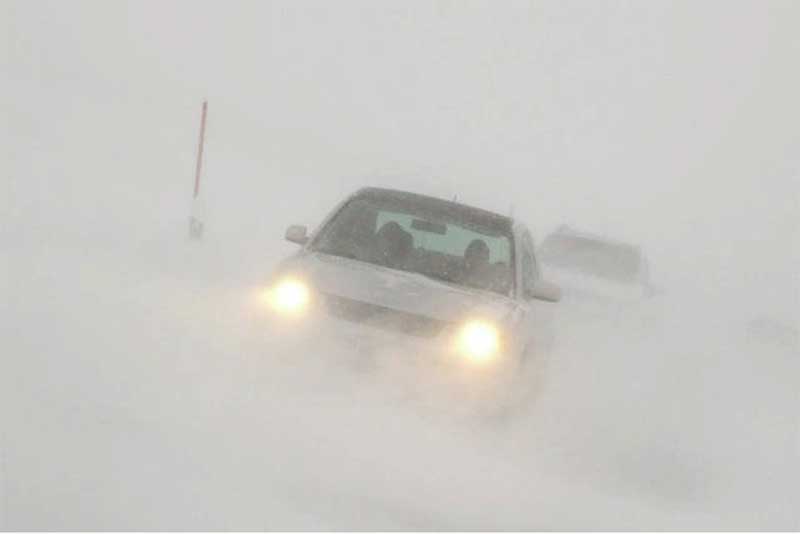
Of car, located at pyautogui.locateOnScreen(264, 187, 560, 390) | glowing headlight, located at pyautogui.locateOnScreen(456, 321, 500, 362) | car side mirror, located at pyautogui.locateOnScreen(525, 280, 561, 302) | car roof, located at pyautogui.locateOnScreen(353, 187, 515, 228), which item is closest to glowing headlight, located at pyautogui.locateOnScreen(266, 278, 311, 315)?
car, located at pyautogui.locateOnScreen(264, 187, 560, 390)

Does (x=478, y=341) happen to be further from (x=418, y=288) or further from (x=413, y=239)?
(x=413, y=239)

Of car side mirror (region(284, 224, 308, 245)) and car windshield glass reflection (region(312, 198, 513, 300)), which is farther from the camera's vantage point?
car side mirror (region(284, 224, 308, 245))

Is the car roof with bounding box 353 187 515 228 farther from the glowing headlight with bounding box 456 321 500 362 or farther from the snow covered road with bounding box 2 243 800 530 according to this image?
the glowing headlight with bounding box 456 321 500 362

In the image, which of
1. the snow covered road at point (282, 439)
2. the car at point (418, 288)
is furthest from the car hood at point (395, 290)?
the snow covered road at point (282, 439)

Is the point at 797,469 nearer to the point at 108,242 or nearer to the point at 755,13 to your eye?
the point at 108,242

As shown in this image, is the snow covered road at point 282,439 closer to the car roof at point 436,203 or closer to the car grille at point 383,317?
the car grille at point 383,317

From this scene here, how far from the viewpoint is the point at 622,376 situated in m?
11.1

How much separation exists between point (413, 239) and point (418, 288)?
898 millimetres

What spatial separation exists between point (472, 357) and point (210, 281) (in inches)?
190

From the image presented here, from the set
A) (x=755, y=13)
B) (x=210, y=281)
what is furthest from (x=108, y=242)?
(x=755, y=13)

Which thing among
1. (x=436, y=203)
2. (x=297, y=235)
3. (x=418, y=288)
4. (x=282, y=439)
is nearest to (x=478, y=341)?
(x=418, y=288)

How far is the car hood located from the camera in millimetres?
6980

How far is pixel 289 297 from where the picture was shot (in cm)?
699

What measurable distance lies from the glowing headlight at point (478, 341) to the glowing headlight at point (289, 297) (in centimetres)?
103
